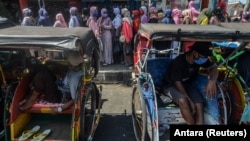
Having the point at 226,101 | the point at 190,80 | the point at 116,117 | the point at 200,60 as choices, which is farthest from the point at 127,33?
the point at 226,101

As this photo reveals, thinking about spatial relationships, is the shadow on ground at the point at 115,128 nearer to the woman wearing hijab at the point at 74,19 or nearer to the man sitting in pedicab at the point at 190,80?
the man sitting in pedicab at the point at 190,80

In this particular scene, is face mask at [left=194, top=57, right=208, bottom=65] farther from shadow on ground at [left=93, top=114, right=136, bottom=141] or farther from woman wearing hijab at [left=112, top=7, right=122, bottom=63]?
woman wearing hijab at [left=112, top=7, right=122, bottom=63]

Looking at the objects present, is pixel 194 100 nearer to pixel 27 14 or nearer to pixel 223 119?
pixel 223 119

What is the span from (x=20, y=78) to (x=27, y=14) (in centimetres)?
429

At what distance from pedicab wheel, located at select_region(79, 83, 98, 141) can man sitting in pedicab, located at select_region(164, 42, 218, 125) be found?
1.17m

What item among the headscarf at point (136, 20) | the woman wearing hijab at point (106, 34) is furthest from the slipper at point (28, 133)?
the headscarf at point (136, 20)

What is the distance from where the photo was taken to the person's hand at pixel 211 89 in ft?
12.3

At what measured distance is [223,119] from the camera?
12.4ft

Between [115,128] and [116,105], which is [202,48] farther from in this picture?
[116,105]

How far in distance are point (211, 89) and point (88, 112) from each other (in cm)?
198

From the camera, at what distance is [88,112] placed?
4.38 m

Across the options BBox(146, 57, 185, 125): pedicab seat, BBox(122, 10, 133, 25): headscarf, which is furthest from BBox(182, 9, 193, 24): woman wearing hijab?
BBox(146, 57, 185, 125): pedicab seat

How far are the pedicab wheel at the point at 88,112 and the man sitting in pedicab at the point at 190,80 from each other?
117 cm

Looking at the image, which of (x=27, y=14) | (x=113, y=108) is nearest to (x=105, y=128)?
(x=113, y=108)
